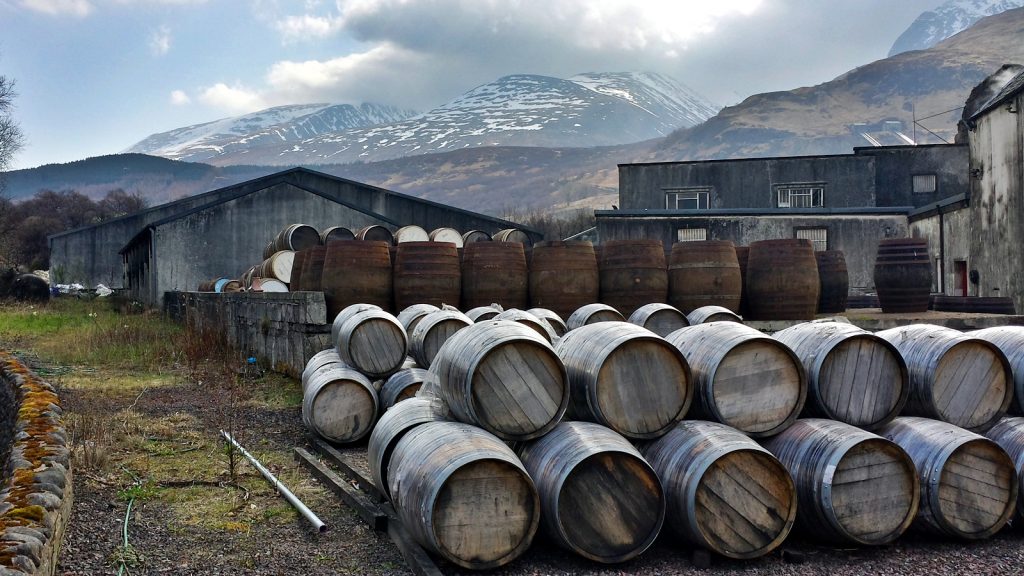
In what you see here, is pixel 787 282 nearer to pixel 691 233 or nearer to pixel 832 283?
pixel 832 283

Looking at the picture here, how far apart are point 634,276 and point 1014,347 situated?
16.8 feet

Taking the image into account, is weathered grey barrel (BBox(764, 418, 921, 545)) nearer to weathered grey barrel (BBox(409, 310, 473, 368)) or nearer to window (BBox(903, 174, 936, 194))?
weathered grey barrel (BBox(409, 310, 473, 368))

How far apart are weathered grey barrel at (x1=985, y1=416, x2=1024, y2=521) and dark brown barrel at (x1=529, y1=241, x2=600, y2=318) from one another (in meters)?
5.57

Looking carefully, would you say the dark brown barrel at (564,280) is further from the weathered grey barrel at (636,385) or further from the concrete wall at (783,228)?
the concrete wall at (783,228)

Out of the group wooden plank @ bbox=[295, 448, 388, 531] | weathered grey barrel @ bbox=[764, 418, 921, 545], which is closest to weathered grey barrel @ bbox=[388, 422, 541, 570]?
wooden plank @ bbox=[295, 448, 388, 531]

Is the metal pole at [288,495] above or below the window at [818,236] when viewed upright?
below

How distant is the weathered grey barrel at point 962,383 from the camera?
534 centimetres

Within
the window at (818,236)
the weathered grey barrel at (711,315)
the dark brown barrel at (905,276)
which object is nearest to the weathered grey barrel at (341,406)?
the weathered grey barrel at (711,315)

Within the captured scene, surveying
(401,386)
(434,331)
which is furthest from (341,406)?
(434,331)

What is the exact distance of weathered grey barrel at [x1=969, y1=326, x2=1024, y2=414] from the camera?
556 cm

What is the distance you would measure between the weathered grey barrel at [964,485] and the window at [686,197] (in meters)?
30.6

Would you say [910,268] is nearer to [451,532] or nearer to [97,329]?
[451,532]

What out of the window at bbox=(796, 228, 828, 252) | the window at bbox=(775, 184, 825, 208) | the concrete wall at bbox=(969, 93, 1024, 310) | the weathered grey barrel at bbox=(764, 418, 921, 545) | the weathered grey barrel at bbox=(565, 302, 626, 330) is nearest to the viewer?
the weathered grey barrel at bbox=(764, 418, 921, 545)

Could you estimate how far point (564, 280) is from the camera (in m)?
10.5
